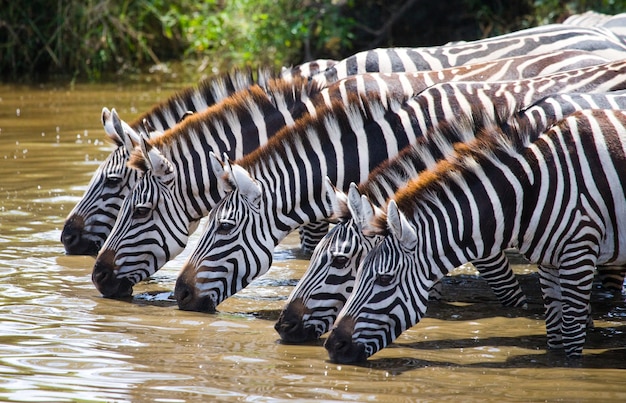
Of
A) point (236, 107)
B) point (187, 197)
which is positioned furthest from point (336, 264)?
point (236, 107)

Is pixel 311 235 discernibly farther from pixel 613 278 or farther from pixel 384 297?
pixel 384 297

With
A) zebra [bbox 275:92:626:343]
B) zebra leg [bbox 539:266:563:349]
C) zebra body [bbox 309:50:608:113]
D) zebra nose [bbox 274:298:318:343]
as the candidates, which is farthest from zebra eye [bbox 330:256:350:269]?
zebra body [bbox 309:50:608:113]

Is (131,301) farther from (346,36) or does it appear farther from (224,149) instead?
(346,36)

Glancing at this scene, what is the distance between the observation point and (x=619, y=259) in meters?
6.36

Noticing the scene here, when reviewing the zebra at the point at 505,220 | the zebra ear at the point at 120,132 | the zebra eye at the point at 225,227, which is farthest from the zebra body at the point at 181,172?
the zebra at the point at 505,220

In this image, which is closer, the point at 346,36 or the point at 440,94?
the point at 440,94

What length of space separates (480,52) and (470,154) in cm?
371

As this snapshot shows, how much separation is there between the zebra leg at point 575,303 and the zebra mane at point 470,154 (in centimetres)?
80

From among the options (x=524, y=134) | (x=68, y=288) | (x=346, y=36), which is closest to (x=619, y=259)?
(x=524, y=134)

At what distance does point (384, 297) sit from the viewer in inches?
236

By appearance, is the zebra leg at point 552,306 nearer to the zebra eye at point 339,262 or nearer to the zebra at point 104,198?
the zebra eye at point 339,262

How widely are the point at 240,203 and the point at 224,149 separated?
1.05m

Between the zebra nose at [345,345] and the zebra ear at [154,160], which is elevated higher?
the zebra ear at [154,160]

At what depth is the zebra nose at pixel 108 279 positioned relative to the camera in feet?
24.8
